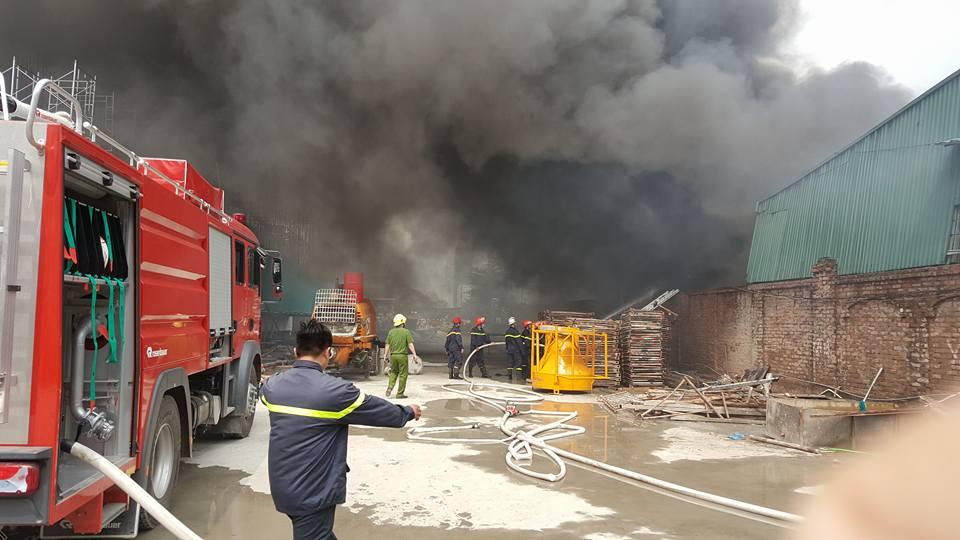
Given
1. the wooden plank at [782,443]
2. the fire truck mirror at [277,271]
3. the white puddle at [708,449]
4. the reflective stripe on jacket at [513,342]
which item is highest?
the fire truck mirror at [277,271]

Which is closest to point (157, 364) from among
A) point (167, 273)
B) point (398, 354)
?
point (167, 273)

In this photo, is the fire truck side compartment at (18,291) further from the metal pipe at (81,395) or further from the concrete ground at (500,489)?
the concrete ground at (500,489)

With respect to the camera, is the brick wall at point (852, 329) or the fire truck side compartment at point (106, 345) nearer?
the fire truck side compartment at point (106, 345)

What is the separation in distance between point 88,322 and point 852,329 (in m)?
11.1

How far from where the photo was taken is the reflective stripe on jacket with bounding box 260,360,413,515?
2553mm

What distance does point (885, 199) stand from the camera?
984 cm

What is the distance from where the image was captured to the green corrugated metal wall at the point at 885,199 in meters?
8.74

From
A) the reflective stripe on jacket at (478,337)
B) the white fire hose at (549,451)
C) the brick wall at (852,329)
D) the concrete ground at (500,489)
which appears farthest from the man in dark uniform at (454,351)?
the brick wall at (852,329)

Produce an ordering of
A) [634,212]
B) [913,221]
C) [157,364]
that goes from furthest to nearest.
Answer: [634,212] < [913,221] < [157,364]

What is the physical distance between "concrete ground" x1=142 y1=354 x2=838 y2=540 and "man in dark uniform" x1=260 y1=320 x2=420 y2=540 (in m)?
1.73

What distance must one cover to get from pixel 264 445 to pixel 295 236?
862 inches

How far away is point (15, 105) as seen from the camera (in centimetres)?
315

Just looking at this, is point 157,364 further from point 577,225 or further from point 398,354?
point 577,225

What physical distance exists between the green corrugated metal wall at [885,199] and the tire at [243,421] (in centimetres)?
987
